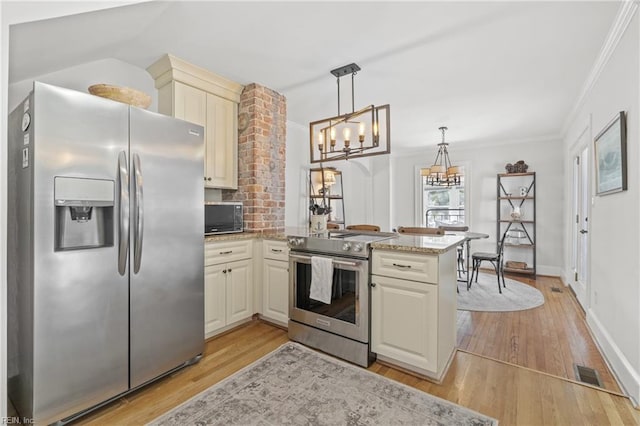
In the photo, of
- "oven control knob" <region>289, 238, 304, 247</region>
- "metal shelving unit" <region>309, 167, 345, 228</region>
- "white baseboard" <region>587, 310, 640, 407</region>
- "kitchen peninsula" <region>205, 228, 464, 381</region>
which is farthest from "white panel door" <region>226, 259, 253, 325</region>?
"white baseboard" <region>587, 310, 640, 407</region>

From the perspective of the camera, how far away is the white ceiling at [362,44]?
198 cm

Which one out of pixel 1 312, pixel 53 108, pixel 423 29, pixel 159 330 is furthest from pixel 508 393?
pixel 53 108

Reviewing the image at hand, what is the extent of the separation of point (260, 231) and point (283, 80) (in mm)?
1613

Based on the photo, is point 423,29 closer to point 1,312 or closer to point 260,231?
point 260,231

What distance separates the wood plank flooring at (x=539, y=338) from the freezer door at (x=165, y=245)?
2305mm

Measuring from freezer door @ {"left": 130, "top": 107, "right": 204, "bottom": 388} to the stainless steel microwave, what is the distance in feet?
1.66

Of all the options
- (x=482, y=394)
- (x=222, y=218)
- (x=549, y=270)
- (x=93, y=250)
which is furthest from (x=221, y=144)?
(x=549, y=270)

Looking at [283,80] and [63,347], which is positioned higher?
[283,80]

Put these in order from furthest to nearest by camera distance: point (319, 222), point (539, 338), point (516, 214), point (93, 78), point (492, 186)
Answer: point (492, 186) < point (516, 214) < point (319, 222) < point (539, 338) < point (93, 78)

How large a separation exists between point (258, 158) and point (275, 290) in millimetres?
1403

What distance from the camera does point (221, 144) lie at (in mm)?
3215

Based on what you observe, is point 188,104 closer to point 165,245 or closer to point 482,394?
point 165,245

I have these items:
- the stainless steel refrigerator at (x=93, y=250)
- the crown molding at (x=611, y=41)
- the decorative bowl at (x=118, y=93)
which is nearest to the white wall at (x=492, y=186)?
the crown molding at (x=611, y=41)

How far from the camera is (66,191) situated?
1.63 m
